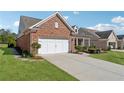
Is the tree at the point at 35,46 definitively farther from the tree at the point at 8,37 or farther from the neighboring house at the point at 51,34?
the tree at the point at 8,37

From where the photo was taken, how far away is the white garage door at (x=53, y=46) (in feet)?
73.4

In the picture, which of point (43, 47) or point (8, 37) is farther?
point (8, 37)

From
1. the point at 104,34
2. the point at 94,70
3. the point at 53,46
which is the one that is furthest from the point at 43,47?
the point at 104,34

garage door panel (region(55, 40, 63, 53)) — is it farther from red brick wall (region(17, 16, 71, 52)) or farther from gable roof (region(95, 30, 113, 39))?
gable roof (region(95, 30, 113, 39))

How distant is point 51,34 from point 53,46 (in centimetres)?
157

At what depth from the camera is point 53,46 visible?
23.4m

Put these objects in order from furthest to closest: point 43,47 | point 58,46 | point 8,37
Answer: point 8,37, point 58,46, point 43,47

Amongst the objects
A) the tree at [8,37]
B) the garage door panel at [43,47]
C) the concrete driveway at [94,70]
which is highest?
the tree at [8,37]

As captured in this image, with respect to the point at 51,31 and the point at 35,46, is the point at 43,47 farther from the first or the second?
the point at 51,31

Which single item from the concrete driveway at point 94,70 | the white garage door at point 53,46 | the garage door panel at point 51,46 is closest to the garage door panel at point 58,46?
the white garage door at point 53,46
